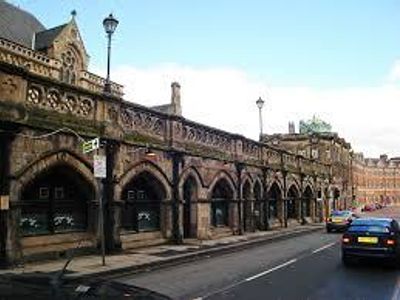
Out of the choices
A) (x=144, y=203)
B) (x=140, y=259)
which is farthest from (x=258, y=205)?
(x=140, y=259)

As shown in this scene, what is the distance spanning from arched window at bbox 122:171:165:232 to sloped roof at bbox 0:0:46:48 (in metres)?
29.6

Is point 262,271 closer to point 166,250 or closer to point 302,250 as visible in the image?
point 166,250

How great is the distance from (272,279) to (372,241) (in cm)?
468

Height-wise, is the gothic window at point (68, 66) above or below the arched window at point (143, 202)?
above

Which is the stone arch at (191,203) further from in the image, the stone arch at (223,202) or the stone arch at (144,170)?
the stone arch at (144,170)

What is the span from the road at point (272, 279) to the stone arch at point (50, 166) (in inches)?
153

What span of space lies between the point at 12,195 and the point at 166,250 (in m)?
7.12

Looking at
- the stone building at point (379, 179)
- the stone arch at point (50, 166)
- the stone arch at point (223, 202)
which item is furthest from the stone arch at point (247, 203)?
the stone building at point (379, 179)

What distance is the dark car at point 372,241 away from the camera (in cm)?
1722

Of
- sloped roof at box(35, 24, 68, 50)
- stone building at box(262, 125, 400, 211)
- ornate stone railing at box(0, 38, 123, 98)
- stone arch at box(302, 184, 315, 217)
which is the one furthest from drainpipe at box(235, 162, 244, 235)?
sloped roof at box(35, 24, 68, 50)

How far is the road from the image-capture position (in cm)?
1210

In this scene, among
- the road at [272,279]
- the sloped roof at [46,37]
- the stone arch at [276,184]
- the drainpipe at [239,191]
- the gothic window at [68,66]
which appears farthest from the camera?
→ the sloped roof at [46,37]

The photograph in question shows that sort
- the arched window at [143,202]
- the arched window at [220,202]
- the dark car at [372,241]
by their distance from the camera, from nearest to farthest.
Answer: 1. the dark car at [372,241]
2. the arched window at [143,202]
3. the arched window at [220,202]

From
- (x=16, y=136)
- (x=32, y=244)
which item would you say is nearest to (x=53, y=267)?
(x=32, y=244)
